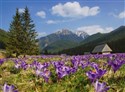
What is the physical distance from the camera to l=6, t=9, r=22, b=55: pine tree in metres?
74.8

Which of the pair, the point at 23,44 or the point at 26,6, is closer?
the point at 23,44

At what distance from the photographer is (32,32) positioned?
255 ft

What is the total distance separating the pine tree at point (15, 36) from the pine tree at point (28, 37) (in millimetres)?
1646

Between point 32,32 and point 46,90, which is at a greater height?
point 32,32

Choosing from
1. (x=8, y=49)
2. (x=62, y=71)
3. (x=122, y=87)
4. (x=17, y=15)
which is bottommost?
(x=122, y=87)

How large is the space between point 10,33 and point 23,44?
5.26 meters

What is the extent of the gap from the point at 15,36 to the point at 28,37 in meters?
3.39

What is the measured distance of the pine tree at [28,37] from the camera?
73.6 m

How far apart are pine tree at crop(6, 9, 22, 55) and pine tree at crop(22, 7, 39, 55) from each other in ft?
5.40

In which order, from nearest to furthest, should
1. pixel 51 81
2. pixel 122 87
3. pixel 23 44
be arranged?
pixel 122 87
pixel 51 81
pixel 23 44

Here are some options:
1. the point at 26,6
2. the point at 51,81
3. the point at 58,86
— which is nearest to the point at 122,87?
the point at 58,86

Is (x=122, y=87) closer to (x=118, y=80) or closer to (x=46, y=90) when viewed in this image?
(x=118, y=80)

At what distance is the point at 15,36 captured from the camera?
7594 cm

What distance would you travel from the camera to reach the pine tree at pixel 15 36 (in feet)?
245
